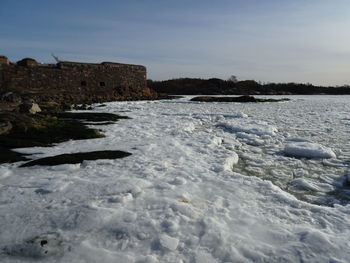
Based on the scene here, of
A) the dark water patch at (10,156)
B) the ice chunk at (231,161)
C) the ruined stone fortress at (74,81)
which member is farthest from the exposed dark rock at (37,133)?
the ruined stone fortress at (74,81)

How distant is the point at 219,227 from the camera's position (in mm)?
2496

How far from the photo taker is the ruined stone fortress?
1580cm

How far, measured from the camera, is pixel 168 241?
2277mm

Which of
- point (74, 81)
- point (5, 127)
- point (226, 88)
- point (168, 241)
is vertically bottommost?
point (168, 241)

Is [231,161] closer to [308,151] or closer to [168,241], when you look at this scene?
[308,151]

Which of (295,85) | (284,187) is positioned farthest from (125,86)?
(295,85)

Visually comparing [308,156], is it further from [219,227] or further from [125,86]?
[125,86]

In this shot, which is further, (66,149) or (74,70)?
(74,70)

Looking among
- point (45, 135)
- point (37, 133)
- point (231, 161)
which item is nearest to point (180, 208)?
point (231, 161)

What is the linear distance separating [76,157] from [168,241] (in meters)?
2.73

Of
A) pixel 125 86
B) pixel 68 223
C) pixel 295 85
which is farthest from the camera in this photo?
pixel 295 85

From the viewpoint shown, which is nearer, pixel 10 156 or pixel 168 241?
pixel 168 241

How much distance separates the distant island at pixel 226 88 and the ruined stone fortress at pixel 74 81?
1342 cm

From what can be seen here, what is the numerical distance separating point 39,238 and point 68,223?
0.26m
